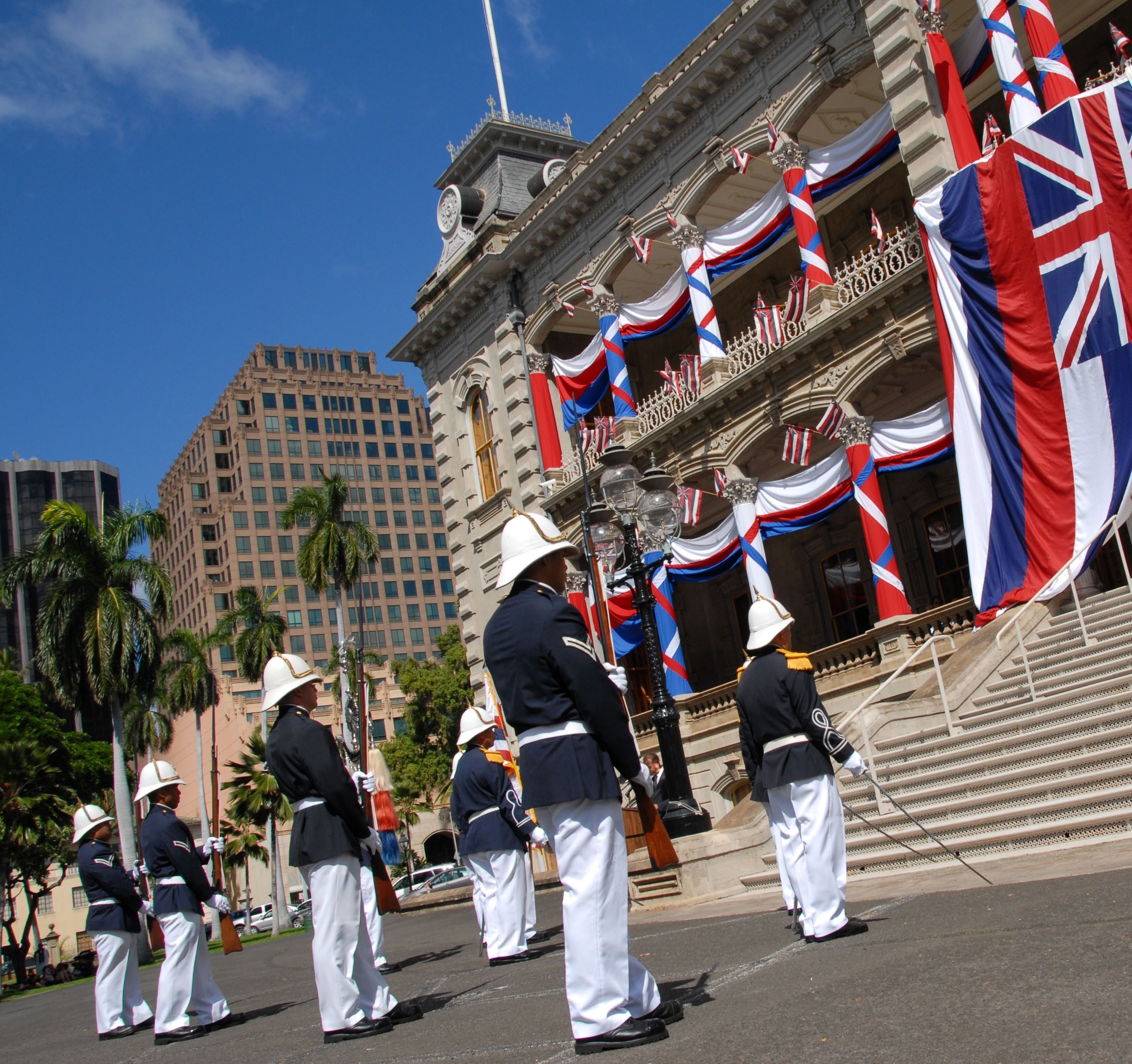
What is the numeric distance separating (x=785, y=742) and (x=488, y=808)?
377 cm

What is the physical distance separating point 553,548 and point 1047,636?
11677mm

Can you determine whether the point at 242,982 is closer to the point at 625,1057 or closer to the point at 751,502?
the point at 625,1057

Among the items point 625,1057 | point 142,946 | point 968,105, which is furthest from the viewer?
point 142,946

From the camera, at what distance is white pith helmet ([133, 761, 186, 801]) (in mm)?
8930

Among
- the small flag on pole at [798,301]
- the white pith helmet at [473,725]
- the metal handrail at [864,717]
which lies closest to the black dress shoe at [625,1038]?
the white pith helmet at [473,725]

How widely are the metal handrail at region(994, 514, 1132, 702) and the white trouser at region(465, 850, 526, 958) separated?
712cm

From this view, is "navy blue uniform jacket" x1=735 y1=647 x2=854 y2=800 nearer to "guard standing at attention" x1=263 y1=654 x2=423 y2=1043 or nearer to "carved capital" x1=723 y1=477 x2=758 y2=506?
"guard standing at attention" x1=263 y1=654 x2=423 y2=1043

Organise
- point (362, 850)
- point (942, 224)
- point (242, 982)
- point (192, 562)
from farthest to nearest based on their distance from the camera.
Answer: point (192, 562) < point (942, 224) < point (242, 982) < point (362, 850)

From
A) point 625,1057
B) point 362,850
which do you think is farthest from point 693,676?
point 625,1057

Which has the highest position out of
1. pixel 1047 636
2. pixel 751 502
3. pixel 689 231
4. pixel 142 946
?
pixel 689 231

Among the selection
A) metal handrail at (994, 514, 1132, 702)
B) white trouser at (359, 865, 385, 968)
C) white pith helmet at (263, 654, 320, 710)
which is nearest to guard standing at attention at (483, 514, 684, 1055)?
white pith helmet at (263, 654, 320, 710)

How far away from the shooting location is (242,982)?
44.3 feet

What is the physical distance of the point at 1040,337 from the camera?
1583 cm

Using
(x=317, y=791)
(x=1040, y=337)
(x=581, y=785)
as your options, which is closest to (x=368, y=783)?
(x=317, y=791)
